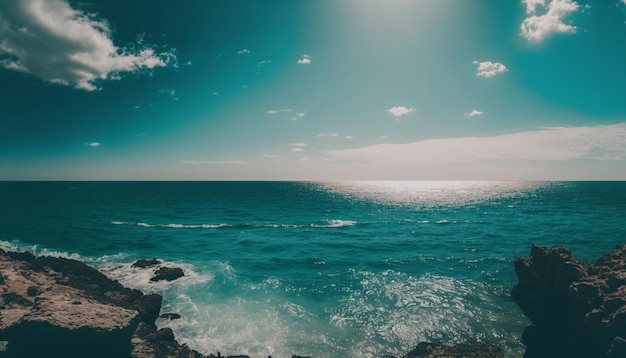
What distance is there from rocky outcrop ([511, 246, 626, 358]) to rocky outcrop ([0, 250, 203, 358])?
2606cm

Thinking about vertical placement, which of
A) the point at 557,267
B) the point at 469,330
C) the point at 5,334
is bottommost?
the point at 469,330

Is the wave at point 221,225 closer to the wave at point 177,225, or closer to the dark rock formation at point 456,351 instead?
the wave at point 177,225

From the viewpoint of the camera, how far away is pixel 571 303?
21.5 metres

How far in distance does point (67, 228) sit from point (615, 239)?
107m

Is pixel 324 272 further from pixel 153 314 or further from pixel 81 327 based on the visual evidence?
pixel 81 327

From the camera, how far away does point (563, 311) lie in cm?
2273

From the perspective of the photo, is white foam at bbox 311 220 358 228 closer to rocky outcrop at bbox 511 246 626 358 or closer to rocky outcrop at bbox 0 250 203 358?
rocky outcrop at bbox 511 246 626 358

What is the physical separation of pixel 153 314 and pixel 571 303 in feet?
111

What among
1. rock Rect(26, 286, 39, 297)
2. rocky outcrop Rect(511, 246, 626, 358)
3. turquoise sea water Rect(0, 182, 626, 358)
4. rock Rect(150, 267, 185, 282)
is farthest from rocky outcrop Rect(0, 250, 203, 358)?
rocky outcrop Rect(511, 246, 626, 358)

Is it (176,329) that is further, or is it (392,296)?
(392,296)

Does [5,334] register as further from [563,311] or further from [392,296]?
[563,311]

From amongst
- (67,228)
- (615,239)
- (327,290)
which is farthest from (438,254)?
(67,228)

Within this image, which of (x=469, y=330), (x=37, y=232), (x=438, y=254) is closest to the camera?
(x=469, y=330)

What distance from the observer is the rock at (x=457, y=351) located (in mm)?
18781
